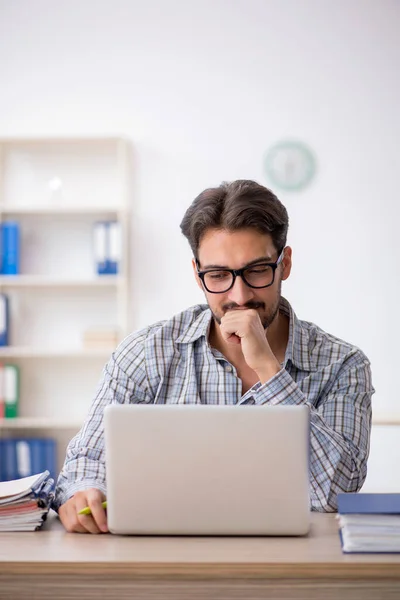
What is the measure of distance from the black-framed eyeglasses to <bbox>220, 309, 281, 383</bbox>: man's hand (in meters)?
0.06

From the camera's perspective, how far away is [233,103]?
469 centimetres

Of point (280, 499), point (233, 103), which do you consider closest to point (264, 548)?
point (280, 499)

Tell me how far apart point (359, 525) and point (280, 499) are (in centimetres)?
13

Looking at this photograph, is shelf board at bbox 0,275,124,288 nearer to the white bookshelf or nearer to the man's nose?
the white bookshelf

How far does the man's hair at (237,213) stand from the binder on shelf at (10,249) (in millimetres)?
2682

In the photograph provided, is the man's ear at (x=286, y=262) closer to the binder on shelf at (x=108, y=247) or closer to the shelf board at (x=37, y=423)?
the binder on shelf at (x=108, y=247)

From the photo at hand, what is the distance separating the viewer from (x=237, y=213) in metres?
1.95

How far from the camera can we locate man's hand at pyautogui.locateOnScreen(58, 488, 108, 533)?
4.59 ft

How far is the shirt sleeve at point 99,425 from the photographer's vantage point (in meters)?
1.64

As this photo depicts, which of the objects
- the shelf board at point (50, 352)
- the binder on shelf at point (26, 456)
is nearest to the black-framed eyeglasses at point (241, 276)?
the shelf board at point (50, 352)

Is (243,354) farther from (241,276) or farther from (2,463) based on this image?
(2,463)

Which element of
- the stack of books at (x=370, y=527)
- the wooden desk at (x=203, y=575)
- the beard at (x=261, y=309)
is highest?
the beard at (x=261, y=309)

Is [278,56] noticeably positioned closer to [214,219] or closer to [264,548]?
[214,219]

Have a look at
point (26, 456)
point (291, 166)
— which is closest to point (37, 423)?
point (26, 456)
